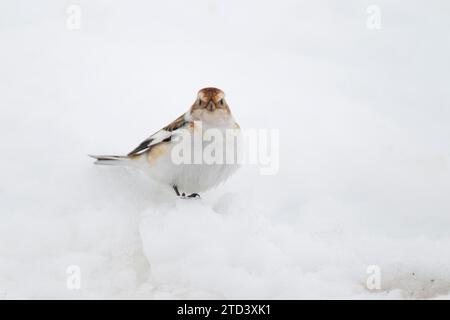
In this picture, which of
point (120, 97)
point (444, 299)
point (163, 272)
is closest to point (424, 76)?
point (120, 97)

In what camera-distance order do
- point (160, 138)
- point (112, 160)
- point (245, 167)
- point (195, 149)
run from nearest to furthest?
point (195, 149) < point (160, 138) < point (112, 160) < point (245, 167)

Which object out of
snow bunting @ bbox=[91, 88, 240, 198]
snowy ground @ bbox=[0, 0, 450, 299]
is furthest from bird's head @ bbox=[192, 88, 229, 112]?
snowy ground @ bbox=[0, 0, 450, 299]

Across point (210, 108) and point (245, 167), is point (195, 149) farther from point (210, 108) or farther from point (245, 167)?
point (245, 167)

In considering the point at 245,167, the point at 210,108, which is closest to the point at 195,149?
the point at 210,108

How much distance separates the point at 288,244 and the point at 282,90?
3.11 m

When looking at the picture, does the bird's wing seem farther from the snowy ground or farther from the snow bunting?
the snowy ground

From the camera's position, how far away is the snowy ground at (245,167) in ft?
12.9

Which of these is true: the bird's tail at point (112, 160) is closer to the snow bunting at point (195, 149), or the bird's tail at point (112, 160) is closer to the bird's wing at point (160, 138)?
the bird's wing at point (160, 138)

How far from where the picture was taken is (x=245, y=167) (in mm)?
5406

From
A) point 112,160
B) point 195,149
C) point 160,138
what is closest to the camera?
point 195,149

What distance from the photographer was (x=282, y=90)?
7039mm

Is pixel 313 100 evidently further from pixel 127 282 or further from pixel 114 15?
pixel 127 282

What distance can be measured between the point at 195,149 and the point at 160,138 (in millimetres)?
396

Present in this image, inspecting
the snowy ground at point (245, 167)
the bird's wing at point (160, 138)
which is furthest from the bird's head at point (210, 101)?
the snowy ground at point (245, 167)
